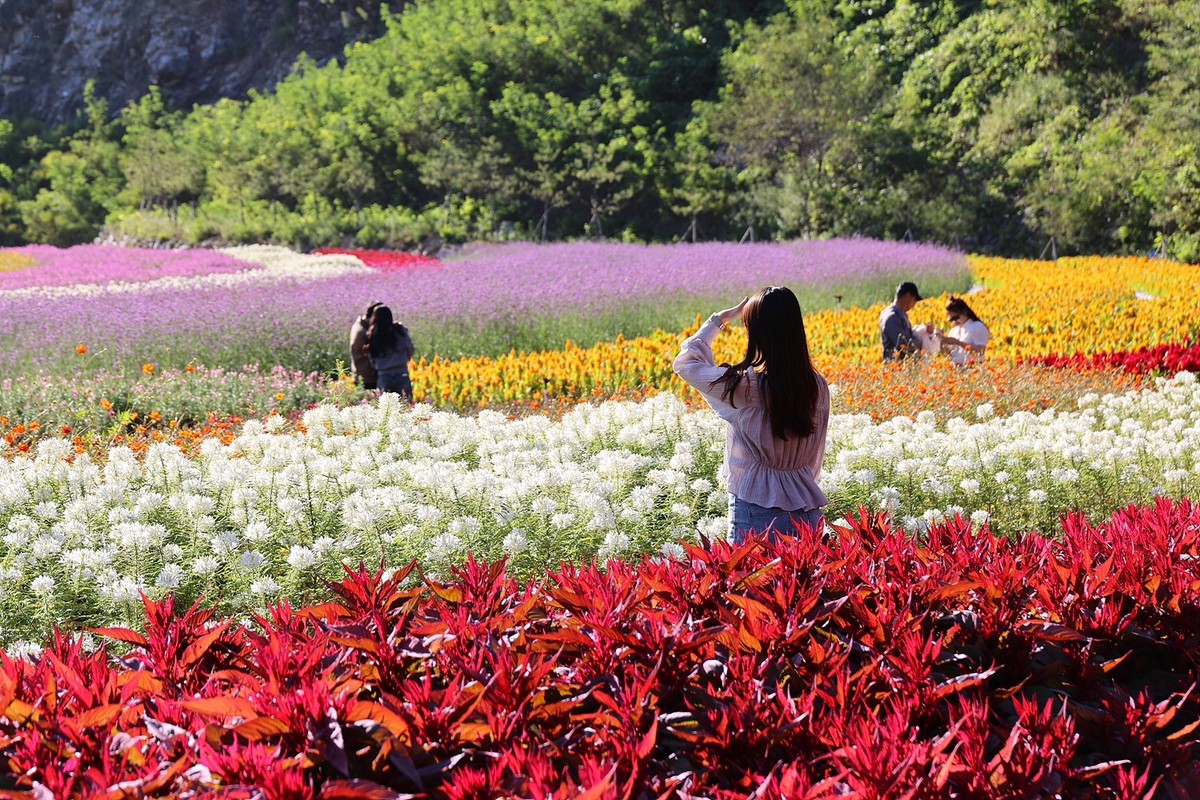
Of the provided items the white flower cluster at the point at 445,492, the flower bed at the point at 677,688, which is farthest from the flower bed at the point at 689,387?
the flower bed at the point at 677,688

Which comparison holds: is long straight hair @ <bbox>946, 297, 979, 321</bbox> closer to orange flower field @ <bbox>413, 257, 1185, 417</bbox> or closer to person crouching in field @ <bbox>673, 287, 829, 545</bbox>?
orange flower field @ <bbox>413, 257, 1185, 417</bbox>

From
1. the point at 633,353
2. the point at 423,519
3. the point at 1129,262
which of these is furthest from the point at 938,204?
the point at 423,519

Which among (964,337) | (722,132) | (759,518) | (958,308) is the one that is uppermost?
(722,132)

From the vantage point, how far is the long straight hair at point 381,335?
288 inches

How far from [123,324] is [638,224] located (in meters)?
22.3

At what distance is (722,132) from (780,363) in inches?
1047

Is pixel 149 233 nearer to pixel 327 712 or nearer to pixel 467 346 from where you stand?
pixel 467 346

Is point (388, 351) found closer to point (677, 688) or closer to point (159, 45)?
point (677, 688)

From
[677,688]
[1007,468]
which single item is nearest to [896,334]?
[1007,468]

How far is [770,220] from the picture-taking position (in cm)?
2784

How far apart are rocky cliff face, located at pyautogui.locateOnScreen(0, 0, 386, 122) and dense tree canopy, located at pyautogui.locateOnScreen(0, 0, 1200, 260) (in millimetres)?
13486

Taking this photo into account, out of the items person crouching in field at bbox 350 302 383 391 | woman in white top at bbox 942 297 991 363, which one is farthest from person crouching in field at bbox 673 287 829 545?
woman in white top at bbox 942 297 991 363

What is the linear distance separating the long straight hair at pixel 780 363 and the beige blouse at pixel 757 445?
0.05 m

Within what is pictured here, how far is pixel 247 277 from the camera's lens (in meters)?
17.3
